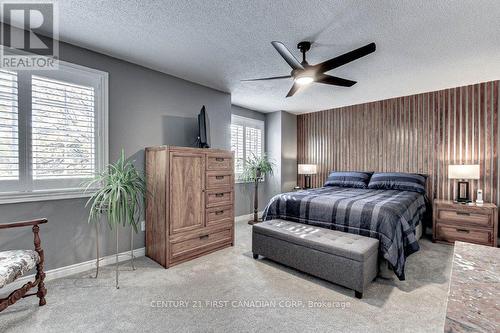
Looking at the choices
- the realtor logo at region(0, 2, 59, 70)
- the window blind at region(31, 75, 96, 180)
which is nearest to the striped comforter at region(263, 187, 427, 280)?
the window blind at region(31, 75, 96, 180)

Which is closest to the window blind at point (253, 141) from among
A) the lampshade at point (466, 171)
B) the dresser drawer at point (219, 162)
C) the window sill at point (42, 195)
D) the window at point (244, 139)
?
the window at point (244, 139)

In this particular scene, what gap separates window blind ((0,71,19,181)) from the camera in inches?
84.9

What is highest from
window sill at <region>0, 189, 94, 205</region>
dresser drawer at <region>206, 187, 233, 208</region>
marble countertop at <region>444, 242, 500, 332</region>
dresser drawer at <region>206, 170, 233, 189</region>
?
dresser drawer at <region>206, 170, 233, 189</region>

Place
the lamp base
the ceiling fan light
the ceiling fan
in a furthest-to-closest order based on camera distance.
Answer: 1. the lamp base
2. the ceiling fan light
3. the ceiling fan

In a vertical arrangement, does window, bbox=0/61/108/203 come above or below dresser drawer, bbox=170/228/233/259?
above

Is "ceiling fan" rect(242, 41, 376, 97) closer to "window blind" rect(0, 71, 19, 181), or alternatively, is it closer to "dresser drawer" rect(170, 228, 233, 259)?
"dresser drawer" rect(170, 228, 233, 259)

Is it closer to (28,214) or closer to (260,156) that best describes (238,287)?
(28,214)

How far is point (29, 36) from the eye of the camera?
7.53 feet

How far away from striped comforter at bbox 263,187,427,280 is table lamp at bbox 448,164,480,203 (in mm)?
754

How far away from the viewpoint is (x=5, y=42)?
2178 millimetres

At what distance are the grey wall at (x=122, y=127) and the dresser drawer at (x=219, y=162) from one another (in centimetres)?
66

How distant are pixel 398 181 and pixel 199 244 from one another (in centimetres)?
345

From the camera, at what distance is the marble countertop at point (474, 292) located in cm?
52

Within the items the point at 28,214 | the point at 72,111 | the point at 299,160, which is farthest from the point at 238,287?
the point at 299,160
